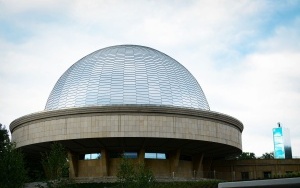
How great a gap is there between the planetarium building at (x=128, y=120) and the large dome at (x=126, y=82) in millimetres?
84

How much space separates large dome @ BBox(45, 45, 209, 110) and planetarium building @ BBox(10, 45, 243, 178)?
84mm

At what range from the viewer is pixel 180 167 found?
4244cm

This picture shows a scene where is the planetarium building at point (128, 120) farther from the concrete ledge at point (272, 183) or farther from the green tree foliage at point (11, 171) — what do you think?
the concrete ledge at point (272, 183)

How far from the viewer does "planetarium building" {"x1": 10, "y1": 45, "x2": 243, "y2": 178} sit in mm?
36812

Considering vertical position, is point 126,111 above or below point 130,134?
above

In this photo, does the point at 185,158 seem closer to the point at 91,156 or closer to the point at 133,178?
the point at 91,156

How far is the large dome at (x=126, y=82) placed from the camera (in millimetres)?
39031

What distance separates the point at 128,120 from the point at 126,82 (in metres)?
4.38

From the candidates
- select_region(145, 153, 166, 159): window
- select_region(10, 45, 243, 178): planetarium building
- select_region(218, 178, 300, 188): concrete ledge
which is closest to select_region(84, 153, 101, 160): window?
select_region(10, 45, 243, 178): planetarium building

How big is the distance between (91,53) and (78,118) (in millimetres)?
10720

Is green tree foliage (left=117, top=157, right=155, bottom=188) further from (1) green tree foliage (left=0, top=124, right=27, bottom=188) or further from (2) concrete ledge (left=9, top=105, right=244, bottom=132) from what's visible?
(2) concrete ledge (left=9, top=105, right=244, bottom=132)

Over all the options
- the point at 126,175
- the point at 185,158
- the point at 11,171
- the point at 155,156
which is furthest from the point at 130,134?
the point at 11,171

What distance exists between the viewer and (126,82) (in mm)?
39750

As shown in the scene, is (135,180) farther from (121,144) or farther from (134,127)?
(121,144)
